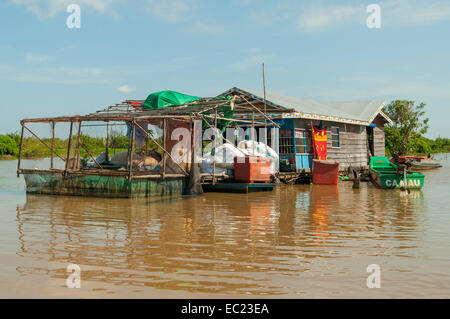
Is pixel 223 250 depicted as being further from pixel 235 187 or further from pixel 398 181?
pixel 398 181

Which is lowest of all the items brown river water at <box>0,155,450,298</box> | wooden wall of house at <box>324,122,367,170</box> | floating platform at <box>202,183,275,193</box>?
brown river water at <box>0,155,450,298</box>

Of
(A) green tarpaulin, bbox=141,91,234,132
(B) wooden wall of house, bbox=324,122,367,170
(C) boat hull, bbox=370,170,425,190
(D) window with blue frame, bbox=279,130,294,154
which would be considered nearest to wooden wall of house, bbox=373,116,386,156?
Result: (B) wooden wall of house, bbox=324,122,367,170

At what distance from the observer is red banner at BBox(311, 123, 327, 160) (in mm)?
18875

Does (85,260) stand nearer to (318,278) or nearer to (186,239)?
(186,239)

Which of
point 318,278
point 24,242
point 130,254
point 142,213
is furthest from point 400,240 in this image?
point 24,242

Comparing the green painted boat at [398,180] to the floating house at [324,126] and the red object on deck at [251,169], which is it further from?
the red object on deck at [251,169]

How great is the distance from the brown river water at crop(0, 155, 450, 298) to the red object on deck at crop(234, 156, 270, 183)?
283cm

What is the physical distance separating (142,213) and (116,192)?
2872mm

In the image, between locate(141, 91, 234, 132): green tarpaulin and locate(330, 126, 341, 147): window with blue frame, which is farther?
locate(330, 126, 341, 147): window with blue frame

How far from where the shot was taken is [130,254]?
18.3 feet

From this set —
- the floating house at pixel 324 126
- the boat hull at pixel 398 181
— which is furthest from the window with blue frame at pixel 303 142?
the boat hull at pixel 398 181

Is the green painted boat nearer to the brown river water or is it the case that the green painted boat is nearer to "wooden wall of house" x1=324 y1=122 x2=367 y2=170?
the brown river water

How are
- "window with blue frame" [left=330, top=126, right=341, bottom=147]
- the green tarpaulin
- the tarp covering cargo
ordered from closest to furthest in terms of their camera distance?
the green tarpaulin < the tarp covering cargo < "window with blue frame" [left=330, top=126, right=341, bottom=147]

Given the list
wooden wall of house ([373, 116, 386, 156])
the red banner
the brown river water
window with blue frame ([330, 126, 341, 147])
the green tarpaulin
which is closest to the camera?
the brown river water
